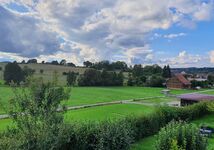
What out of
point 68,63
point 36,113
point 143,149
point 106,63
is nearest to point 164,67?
point 106,63

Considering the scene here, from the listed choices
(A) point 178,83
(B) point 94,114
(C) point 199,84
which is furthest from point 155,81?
(B) point 94,114

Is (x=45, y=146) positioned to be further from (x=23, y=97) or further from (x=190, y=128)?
(x=190, y=128)

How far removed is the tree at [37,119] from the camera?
1136cm

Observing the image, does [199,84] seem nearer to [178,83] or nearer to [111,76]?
[178,83]

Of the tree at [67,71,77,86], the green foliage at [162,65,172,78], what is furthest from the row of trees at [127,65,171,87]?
the tree at [67,71,77,86]

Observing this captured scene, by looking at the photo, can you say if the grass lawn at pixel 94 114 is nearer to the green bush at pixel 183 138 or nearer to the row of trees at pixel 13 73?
the green bush at pixel 183 138

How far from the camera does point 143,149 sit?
19828mm

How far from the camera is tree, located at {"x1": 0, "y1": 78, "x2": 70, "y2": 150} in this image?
1136cm

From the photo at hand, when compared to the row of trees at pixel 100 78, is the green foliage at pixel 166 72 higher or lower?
higher

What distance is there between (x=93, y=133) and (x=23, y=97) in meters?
4.47

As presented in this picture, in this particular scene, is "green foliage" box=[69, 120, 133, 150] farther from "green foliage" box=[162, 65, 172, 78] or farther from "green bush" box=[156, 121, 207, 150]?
"green foliage" box=[162, 65, 172, 78]

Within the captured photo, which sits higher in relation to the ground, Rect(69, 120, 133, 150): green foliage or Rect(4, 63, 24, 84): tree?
Rect(4, 63, 24, 84): tree

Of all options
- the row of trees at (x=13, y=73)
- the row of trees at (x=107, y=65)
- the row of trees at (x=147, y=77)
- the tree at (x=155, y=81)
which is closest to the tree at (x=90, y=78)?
the row of trees at (x=147, y=77)

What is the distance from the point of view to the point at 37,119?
12562 millimetres
